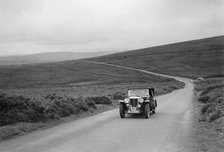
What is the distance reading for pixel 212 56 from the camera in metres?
140

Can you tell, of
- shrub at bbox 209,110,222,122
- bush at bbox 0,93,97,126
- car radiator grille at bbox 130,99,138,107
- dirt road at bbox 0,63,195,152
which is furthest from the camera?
car radiator grille at bbox 130,99,138,107

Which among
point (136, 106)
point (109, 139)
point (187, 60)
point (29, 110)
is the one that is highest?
point (29, 110)

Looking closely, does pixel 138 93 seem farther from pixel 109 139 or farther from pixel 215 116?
pixel 109 139

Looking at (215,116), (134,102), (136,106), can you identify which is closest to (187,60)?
(134,102)

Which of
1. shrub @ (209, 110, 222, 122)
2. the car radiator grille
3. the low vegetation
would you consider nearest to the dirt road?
shrub @ (209, 110, 222, 122)

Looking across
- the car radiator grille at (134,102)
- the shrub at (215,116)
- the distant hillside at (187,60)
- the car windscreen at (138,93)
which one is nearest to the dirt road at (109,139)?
the shrub at (215,116)

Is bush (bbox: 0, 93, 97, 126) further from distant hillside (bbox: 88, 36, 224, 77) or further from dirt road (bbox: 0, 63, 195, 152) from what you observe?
distant hillside (bbox: 88, 36, 224, 77)

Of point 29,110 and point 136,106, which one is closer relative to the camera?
point 29,110

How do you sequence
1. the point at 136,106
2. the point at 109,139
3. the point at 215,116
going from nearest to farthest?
the point at 109,139 → the point at 215,116 → the point at 136,106

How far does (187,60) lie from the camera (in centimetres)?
13962

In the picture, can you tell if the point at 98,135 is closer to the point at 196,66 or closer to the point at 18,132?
the point at 18,132

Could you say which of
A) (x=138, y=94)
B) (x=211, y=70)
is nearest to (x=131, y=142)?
(x=138, y=94)

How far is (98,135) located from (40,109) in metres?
6.27

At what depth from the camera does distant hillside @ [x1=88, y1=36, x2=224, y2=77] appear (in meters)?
119
